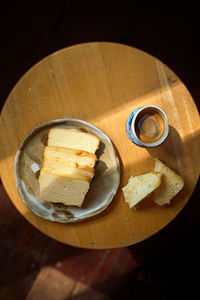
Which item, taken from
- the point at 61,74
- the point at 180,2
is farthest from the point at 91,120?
the point at 180,2

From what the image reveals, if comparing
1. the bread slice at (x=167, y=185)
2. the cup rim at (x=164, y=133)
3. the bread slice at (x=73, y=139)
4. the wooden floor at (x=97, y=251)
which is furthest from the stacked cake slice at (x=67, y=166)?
the wooden floor at (x=97, y=251)

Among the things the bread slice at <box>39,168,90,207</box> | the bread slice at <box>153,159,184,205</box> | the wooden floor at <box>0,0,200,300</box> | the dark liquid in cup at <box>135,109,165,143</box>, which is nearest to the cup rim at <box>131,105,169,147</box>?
the dark liquid in cup at <box>135,109,165,143</box>

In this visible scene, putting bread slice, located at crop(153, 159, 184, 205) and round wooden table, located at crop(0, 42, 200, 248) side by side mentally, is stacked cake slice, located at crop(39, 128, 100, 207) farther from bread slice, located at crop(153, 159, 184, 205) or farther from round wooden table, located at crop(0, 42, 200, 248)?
bread slice, located at crop(153, 159, 184, 205)

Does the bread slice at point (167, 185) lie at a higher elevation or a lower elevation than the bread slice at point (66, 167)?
lower

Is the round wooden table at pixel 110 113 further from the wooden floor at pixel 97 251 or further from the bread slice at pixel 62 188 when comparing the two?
the wooden floor at pixel 97 251

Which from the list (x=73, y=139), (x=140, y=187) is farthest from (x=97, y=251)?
(x=73, y=139)

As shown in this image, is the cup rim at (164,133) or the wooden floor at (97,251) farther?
the wooden floor at (97,251)
